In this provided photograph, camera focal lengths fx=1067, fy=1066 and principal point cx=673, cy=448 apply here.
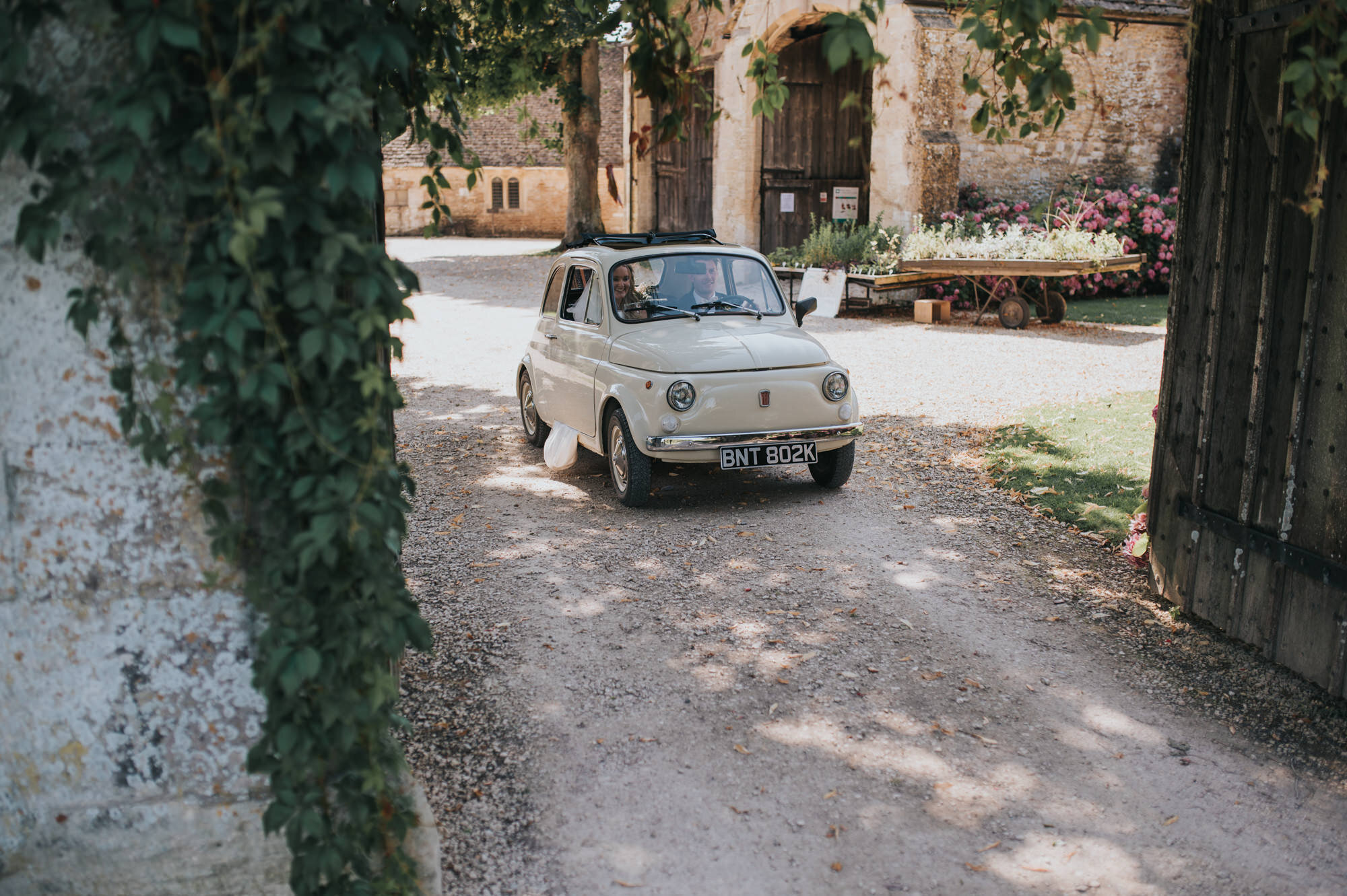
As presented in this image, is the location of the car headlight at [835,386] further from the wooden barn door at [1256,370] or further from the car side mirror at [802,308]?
the wooden barn door at [1256,370]

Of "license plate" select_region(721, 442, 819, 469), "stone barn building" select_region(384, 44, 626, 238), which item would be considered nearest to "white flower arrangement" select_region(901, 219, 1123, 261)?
"license plate" select_region(721, 442, 819, 469)

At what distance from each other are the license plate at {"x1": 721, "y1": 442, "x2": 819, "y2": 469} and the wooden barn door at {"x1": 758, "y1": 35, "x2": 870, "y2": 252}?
14.2 metres

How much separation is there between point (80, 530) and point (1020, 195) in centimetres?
1866

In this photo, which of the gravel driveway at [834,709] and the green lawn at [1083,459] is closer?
the gravel driveway at [834,709]

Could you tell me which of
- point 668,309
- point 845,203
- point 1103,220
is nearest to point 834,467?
point 668,309

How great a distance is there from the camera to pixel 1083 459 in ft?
26.1

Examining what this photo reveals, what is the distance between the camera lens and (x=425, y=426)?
31.1 ft

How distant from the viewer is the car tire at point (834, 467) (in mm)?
7301

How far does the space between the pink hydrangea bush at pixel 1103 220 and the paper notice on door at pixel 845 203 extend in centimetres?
198

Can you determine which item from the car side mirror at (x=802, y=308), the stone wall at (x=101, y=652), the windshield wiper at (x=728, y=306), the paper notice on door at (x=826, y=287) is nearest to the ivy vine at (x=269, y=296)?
the stone wall at (x=101, y=652)

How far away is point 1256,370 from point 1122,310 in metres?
13.3

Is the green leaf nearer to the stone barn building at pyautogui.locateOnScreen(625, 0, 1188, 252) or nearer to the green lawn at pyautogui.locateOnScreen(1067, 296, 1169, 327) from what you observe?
the green lawn at pyautogui.locateOnScreen(1067, 296, 1169, 327)

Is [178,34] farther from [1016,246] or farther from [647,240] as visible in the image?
[1016,246]

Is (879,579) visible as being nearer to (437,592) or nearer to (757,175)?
(437,592)
